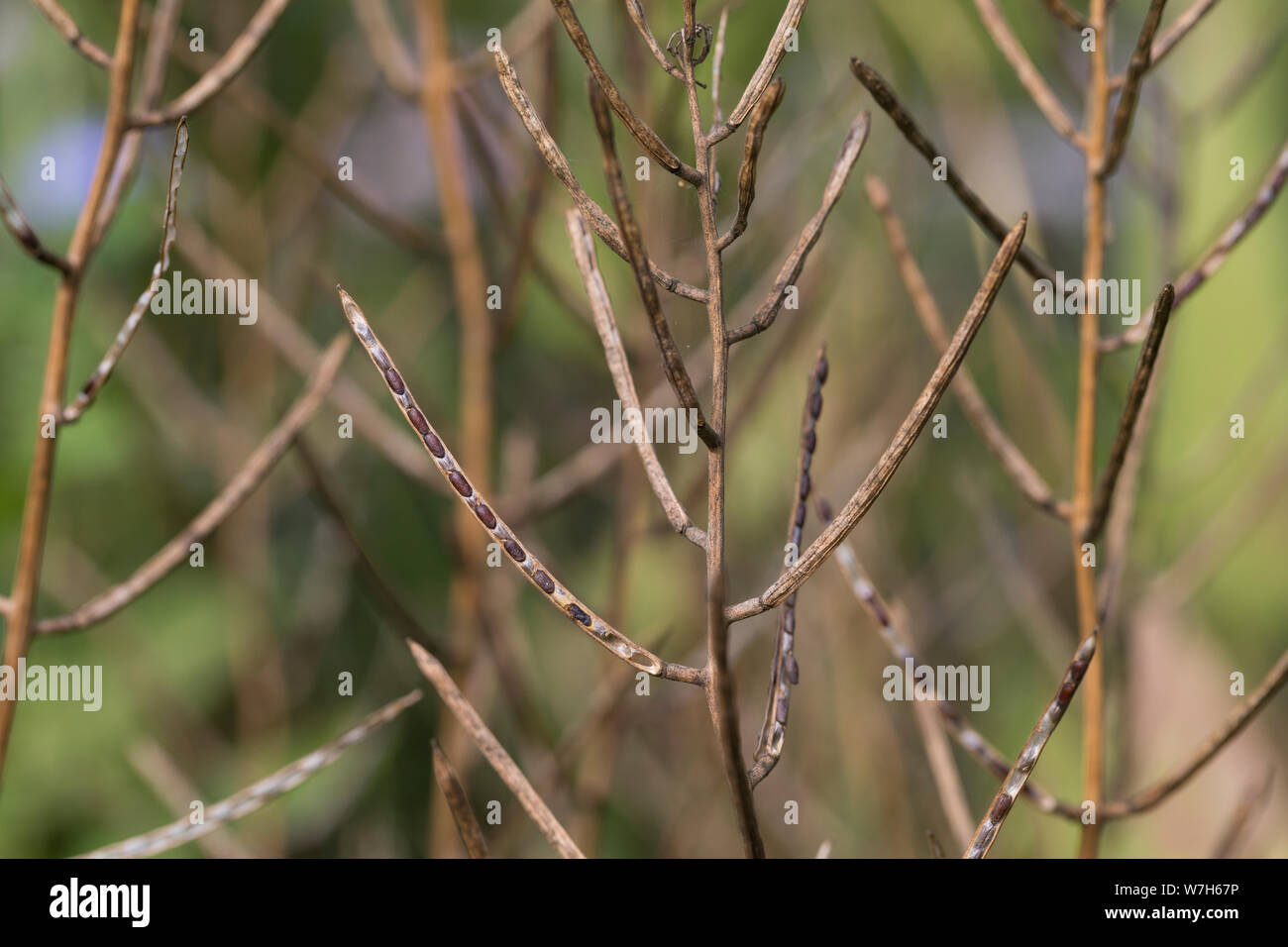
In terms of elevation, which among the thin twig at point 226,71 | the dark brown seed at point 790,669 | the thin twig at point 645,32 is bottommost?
the dark brown seed at point 790,669

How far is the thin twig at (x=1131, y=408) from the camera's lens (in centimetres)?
24

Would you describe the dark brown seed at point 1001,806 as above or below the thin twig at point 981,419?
below

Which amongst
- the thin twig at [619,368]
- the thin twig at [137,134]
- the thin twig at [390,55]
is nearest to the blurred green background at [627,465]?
the thin twig at [390,55]

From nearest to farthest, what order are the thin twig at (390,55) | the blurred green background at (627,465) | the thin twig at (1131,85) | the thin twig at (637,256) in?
1. the thin twig at (637,256)
2. the thin twig at (1131,85)
3. the thin twig at (390,55)
4. the blurred green background at (627,465)

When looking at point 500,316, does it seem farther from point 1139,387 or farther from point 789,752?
point 789,752

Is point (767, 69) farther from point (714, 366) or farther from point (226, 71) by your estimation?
point (226, 71)

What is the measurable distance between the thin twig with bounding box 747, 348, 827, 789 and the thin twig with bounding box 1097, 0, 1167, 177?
131 millimetres

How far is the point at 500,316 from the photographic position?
0.59m

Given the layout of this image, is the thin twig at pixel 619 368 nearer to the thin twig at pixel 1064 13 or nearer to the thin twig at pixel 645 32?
the thin twig at pixel 645 32

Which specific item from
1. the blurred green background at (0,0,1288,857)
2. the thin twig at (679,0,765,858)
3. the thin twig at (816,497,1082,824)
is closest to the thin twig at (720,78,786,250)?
the thin twig at (679,0,765,858)

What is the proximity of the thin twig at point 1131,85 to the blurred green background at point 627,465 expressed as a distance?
267 millimetres

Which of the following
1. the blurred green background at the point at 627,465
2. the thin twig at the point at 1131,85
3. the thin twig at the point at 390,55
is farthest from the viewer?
the blurred green background at the point at 627,465
